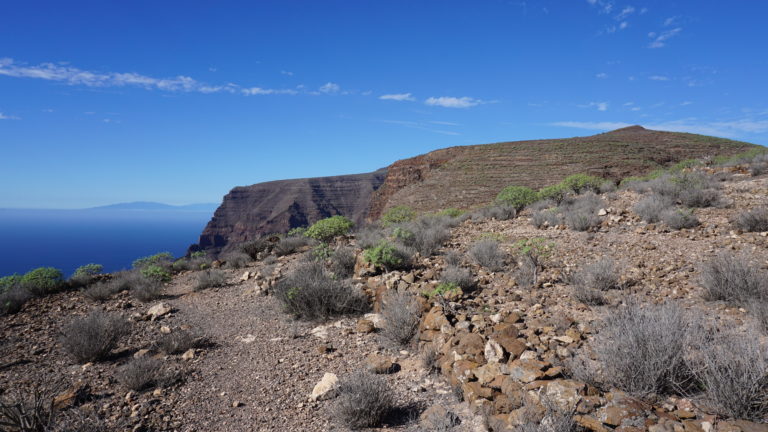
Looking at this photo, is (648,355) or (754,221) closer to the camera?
(648,355)

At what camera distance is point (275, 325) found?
5.53 m

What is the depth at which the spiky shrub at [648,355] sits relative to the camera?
256 centimetres

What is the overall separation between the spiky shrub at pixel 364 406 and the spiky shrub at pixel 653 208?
7357 mm

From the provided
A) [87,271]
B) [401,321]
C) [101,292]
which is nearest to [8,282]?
[87,271]

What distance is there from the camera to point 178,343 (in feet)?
15.6

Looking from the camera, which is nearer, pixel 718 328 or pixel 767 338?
pixel 767 338

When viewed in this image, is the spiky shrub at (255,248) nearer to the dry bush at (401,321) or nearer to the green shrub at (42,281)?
the green shrub at (42,281)

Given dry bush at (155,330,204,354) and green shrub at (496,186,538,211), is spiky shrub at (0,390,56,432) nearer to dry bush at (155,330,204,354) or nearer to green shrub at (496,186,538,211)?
dry bush at (155,330,204,354)

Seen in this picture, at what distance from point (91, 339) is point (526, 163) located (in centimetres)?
2973

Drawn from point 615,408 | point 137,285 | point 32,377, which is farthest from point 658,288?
point 137,285

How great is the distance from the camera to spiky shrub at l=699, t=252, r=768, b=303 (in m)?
3.75

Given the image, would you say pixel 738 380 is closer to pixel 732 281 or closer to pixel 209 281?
pixel 732 281

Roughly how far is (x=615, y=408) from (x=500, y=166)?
29.0 m

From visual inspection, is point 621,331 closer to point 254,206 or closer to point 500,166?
point 500,166
